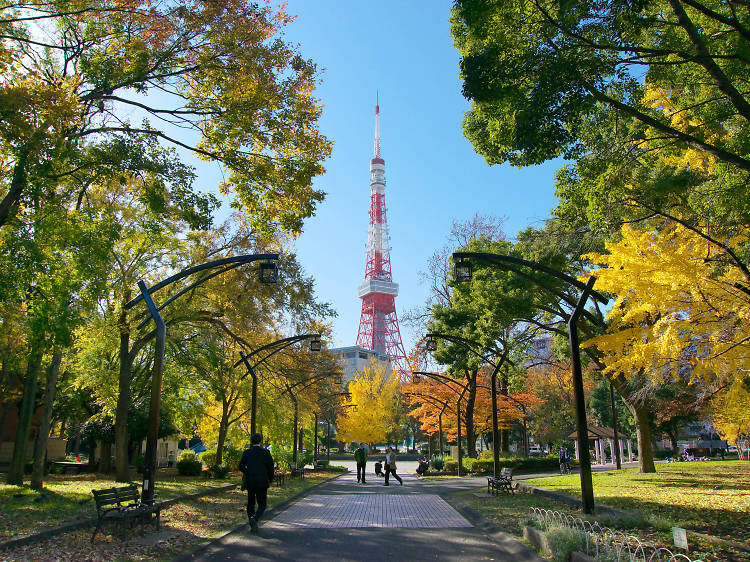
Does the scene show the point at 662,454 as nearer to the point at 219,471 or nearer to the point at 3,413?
the point at 219,471

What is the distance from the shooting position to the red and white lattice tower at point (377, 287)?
102375mm

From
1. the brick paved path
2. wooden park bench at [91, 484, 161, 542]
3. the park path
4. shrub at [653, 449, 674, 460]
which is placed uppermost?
wooden park bench at [91, 484, 161, 542]

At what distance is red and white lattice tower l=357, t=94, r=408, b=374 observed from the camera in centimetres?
10238

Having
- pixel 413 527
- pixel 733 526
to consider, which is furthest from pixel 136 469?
pixel 733 526

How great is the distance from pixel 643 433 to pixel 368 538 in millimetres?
16461

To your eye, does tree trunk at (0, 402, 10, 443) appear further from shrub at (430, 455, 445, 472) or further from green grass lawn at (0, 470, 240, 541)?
shrub at (430, 455, 445, 472)

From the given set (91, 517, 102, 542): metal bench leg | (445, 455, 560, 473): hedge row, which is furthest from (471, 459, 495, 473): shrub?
(91, 517, 102, 542): metal bench leg

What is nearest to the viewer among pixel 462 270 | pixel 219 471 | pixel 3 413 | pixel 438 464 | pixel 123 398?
pixel 462 270

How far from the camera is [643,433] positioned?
21.4m

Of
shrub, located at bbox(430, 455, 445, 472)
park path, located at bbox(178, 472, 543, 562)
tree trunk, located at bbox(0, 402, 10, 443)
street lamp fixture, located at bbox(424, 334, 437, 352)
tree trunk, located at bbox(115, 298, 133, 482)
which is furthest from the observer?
shrub, located at bbox(430, 455, 445, 472)

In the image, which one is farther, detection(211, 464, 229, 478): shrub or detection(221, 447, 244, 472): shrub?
detection(221, 447, 244, 472): shrub

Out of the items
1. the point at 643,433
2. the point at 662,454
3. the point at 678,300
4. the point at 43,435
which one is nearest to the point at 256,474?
the point at 678,300

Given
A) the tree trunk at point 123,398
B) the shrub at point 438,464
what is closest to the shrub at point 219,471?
the tree trunk at point 123,398

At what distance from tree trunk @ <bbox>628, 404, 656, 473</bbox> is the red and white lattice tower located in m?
77.9
